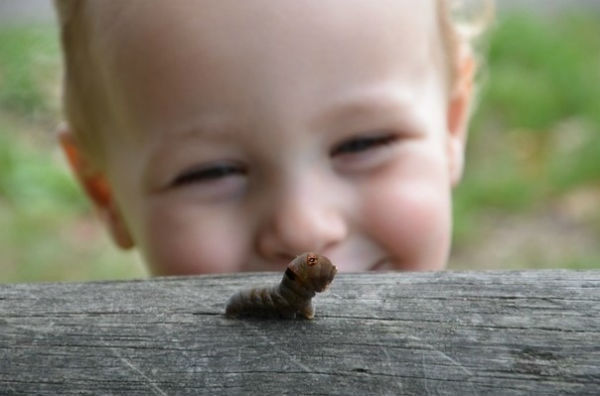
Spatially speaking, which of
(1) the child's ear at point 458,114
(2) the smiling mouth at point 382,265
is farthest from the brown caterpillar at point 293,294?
(1) the child's ear at point 458,114

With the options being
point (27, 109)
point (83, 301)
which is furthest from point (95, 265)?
point (83, 301)

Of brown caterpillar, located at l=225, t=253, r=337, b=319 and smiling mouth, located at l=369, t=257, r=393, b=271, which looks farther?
smiling mouth, located at l=369, t=257, r=393, b=271

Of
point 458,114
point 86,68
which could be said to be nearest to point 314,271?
point 86,68

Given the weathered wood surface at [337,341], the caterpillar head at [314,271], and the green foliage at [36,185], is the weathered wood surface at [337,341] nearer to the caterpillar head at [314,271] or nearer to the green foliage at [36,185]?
the caterpillar head at [314,271]

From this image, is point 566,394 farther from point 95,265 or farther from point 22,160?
point 22,160

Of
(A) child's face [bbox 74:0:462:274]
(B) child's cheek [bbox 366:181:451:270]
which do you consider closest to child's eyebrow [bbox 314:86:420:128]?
(A) child's face [bbox 74:0:462:274]

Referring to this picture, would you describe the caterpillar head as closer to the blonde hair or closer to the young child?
the young child

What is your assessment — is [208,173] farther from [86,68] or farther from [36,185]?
[36,185]
